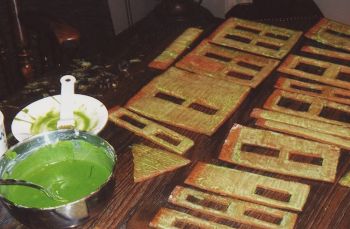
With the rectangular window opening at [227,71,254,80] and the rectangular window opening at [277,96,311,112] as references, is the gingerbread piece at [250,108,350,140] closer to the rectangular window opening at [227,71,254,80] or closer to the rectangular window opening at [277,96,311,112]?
the rectangular window opening at [277,96,311,112]

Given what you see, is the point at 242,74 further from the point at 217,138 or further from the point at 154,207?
the point at 154,207

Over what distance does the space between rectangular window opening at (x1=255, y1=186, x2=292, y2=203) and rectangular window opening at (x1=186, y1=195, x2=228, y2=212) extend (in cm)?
14

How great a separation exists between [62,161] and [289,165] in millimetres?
791

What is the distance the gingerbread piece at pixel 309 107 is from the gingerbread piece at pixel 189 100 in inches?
5.5

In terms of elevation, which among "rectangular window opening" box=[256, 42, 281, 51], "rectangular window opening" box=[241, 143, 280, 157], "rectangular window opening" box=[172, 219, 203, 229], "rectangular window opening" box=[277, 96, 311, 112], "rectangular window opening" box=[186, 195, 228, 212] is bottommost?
"rectangular window opening" box=[172, 219, 203, 229]

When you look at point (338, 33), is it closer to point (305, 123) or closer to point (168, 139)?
point (305, 123)

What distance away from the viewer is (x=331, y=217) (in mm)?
1496

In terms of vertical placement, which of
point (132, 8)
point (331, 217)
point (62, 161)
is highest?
point (62, 161)

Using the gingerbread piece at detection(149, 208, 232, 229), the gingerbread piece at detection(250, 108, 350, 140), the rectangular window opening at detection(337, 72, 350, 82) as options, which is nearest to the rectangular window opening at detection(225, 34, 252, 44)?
the rectangular window opening at detection(337, 72, 350, 82)

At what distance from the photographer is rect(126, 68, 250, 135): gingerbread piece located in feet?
6.40

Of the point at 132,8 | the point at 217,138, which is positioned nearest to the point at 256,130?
the point at 217,138

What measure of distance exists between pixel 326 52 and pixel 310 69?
174 millimetres

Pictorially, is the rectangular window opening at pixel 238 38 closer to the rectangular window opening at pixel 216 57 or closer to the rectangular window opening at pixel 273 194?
the rectangular window opening at pixel 216 57

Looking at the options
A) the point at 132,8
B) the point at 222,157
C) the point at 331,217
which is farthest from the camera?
the point at 132,8
